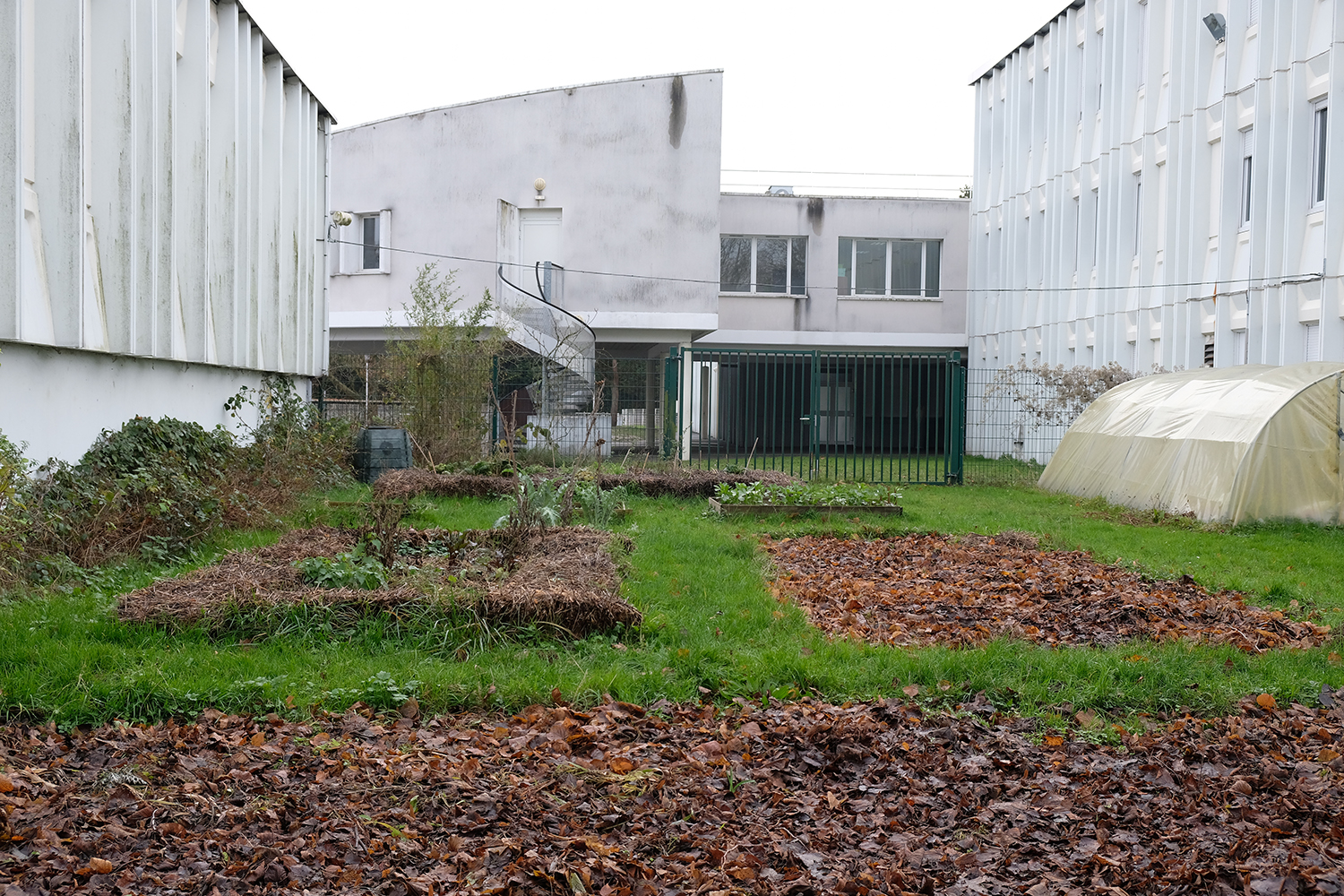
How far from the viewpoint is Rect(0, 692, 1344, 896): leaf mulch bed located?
3236 millimetres

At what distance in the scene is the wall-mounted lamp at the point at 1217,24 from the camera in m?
16.5

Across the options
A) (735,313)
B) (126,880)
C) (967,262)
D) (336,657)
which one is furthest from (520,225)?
(126,880)

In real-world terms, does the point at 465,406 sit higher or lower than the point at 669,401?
lower

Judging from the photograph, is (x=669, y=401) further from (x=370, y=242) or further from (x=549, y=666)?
(x=549, y=666)

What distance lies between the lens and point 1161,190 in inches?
731

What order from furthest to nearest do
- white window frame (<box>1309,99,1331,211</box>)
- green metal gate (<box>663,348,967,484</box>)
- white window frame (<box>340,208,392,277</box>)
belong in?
white window frame (<box>340,208,392,277</box>) → green metal gate (<box>663,348,967,484</box>) → white window frame (<box>1309,99,1331,211</box>)

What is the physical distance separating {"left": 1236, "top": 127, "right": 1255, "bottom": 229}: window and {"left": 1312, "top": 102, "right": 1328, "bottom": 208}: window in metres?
1.35

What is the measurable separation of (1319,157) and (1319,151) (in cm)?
8

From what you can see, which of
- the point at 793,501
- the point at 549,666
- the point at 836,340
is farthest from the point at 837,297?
the point at 549,666

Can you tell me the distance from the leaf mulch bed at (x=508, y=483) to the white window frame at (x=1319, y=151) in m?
7.97

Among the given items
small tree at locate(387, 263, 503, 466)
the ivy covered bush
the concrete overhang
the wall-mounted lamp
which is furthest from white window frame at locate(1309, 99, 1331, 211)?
the ivy covered bush

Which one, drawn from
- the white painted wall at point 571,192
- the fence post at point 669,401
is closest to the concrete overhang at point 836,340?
the white painted wall at point 571,192

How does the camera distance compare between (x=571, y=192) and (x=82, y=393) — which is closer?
(x=82, y=393)

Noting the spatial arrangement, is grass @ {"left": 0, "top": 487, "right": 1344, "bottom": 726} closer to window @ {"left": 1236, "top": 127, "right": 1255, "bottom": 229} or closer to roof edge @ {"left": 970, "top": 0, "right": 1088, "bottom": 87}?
window @ {"left": 1236, "top": 127, "right": 1255, "bottom": 229}
